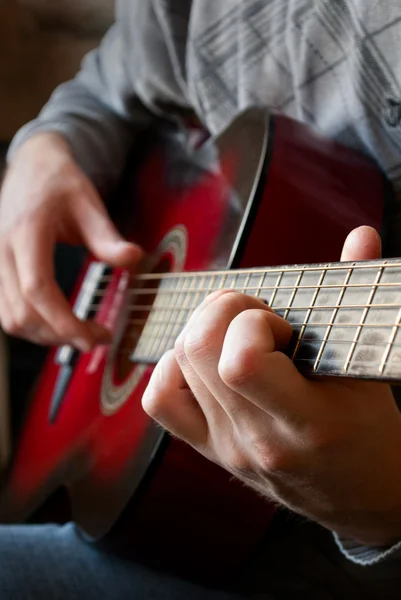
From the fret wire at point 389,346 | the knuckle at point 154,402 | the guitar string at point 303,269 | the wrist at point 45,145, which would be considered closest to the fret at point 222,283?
the guitar string at point 303,269

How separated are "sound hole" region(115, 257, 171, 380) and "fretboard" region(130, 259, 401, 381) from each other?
221 millimetres

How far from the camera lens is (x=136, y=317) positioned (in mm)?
755

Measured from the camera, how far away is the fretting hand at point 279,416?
0.39 m

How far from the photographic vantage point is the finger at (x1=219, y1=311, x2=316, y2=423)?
1.23 ft

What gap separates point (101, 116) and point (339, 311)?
0.67m

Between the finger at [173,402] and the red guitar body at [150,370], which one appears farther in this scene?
the red guitar body at [150,370]

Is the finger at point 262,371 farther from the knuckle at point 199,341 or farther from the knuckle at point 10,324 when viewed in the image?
the knuckle at point 10,324

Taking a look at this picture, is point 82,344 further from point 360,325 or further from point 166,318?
point 360,325

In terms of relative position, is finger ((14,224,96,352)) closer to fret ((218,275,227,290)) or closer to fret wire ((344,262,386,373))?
fret ((218,275,227,290))

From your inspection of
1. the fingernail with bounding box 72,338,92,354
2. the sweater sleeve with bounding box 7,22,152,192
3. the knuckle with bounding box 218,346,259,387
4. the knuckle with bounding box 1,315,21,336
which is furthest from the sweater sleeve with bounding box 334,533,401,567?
the sweater sleeve with bounding box 7,22,152,192

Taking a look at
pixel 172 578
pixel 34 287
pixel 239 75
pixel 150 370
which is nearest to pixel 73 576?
pixel 172 578

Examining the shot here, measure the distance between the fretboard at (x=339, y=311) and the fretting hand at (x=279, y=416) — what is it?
0.02 metres

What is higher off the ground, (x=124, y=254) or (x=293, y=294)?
(x=293, y=294)

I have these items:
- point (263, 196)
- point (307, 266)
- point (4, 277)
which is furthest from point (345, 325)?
point (4, 277)
